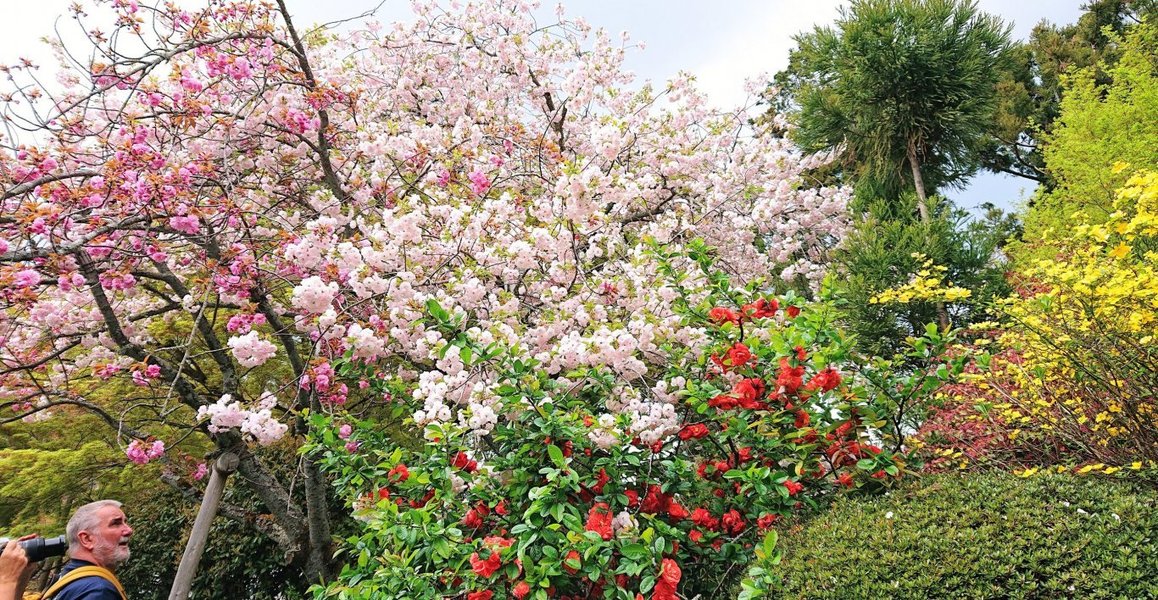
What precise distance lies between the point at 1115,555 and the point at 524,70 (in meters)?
5.89

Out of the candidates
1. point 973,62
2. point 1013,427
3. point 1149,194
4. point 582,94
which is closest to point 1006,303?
point 1013,427

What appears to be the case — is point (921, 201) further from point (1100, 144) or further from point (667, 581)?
point (667, 581)

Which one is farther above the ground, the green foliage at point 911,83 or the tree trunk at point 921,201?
the green foliage at point 911,83

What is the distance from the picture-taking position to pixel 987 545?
7.32ft

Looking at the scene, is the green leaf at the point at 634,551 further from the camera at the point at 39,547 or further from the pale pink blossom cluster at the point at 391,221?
the camera at the point at 39,547

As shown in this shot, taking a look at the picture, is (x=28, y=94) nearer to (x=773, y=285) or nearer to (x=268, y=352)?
(x=268, y=352)

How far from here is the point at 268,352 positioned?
369 cm

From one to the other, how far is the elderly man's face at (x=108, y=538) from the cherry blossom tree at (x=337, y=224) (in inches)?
37.7

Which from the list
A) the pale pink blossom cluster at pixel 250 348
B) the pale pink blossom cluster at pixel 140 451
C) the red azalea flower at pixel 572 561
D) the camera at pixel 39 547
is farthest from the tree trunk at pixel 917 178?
the camera at pixel 39 547

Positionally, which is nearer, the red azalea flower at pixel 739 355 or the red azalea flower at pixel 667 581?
the red azalea flower at pixel 667 581

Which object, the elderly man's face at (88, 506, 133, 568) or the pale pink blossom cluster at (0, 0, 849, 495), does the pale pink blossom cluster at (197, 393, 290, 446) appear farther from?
the elderly man's face at (88, 506, 133, 568)

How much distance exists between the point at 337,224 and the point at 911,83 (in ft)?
23.0

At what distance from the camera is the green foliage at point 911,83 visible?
310 inches

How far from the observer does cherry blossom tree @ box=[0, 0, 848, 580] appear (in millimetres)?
3795
